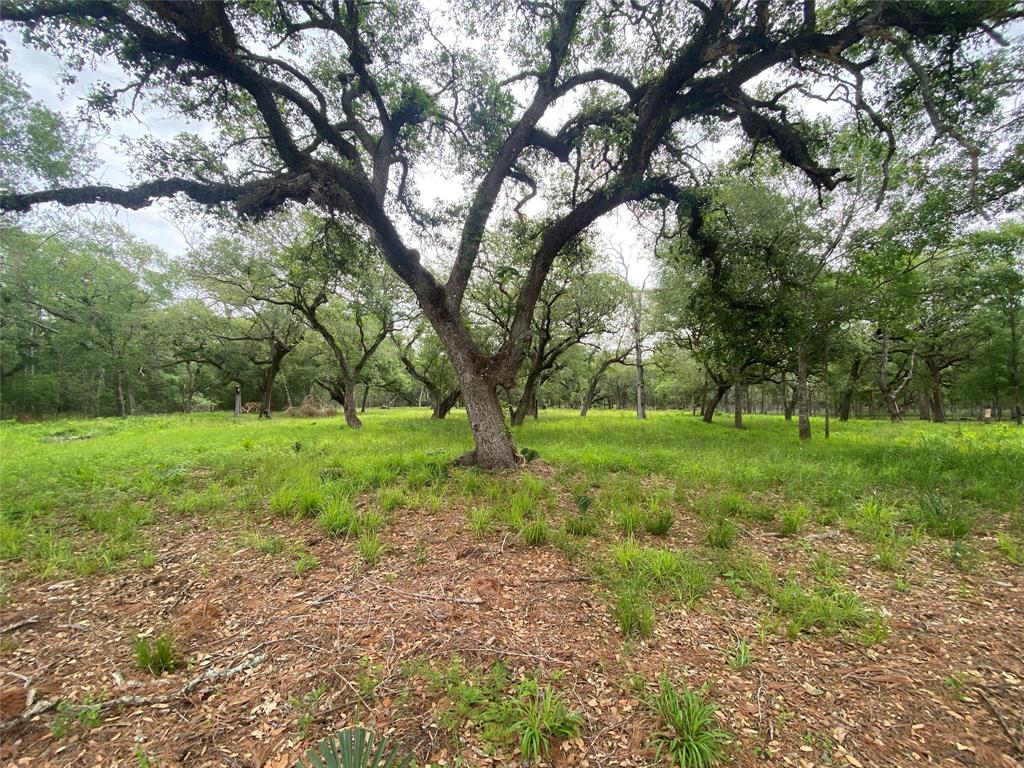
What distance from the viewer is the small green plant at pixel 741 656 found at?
2.61 metres

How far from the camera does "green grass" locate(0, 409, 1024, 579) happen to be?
15.0 ft

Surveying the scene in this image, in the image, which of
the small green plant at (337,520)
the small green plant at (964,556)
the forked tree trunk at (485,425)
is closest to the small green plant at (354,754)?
the small green plant at (337,520)

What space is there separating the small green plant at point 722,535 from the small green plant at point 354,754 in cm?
384

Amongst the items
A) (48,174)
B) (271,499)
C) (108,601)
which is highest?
(48,174)

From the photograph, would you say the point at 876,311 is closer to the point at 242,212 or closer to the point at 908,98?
the point at 908,98

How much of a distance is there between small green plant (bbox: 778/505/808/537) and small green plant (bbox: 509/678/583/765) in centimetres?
400

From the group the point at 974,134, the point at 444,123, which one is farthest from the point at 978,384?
the point at 444,123

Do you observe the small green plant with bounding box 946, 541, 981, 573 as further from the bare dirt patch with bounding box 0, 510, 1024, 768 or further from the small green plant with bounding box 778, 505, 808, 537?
the small green plant with bounding box 778, 505, 808, 537

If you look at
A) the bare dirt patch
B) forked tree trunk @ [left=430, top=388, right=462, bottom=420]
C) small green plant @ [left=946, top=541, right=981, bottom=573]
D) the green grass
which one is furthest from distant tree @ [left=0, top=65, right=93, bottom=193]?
forked tree trunk @ [left=430, top=388, right=462, bottom=420]

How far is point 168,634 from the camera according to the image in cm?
287

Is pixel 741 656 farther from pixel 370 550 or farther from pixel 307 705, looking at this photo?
pixel 370 550

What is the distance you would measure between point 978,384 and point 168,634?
46499 millimetres

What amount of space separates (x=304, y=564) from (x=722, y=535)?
190 inches

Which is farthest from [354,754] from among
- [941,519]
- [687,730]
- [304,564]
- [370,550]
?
[941,519]
